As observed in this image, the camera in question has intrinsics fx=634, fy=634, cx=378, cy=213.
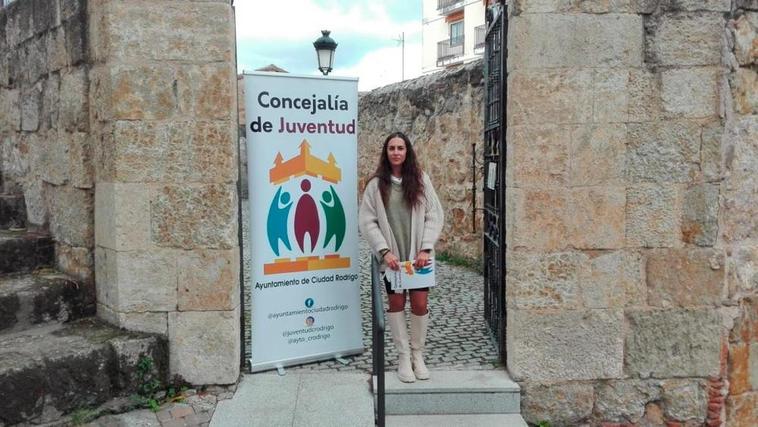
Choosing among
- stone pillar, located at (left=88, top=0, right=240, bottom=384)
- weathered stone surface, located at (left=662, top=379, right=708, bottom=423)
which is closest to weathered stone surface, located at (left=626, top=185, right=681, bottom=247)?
weathered stone surface, located at (left=662, top=379, right=708, bottom=423)

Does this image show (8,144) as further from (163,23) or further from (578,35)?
(578,35)

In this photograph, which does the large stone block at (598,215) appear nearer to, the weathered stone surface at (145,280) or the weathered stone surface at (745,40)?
the weathered stone surface at (745,40)

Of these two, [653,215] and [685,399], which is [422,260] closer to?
[653,215]

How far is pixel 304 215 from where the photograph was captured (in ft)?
13.1

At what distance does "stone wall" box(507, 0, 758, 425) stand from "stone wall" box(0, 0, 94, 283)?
2.59 m

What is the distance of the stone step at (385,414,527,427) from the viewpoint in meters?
3.50

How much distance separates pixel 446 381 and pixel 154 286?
1764 mm


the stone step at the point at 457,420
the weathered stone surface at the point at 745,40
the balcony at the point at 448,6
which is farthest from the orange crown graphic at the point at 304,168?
the balcony at the point at 448,6

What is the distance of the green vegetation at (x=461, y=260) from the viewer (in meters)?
7.11

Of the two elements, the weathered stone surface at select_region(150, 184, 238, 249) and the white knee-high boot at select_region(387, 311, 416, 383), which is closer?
the weathered stone surface at select_region(150, 184, 238, 249)

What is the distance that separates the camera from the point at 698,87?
3584 millimetres

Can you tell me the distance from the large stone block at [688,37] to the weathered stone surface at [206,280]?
2.69 meters

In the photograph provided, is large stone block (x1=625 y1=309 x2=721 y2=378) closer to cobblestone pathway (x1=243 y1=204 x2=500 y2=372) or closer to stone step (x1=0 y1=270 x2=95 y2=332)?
cobblestone pathway (x1=243 y1=204 x2=500 y2=372)

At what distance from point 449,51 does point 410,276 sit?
107 feet
